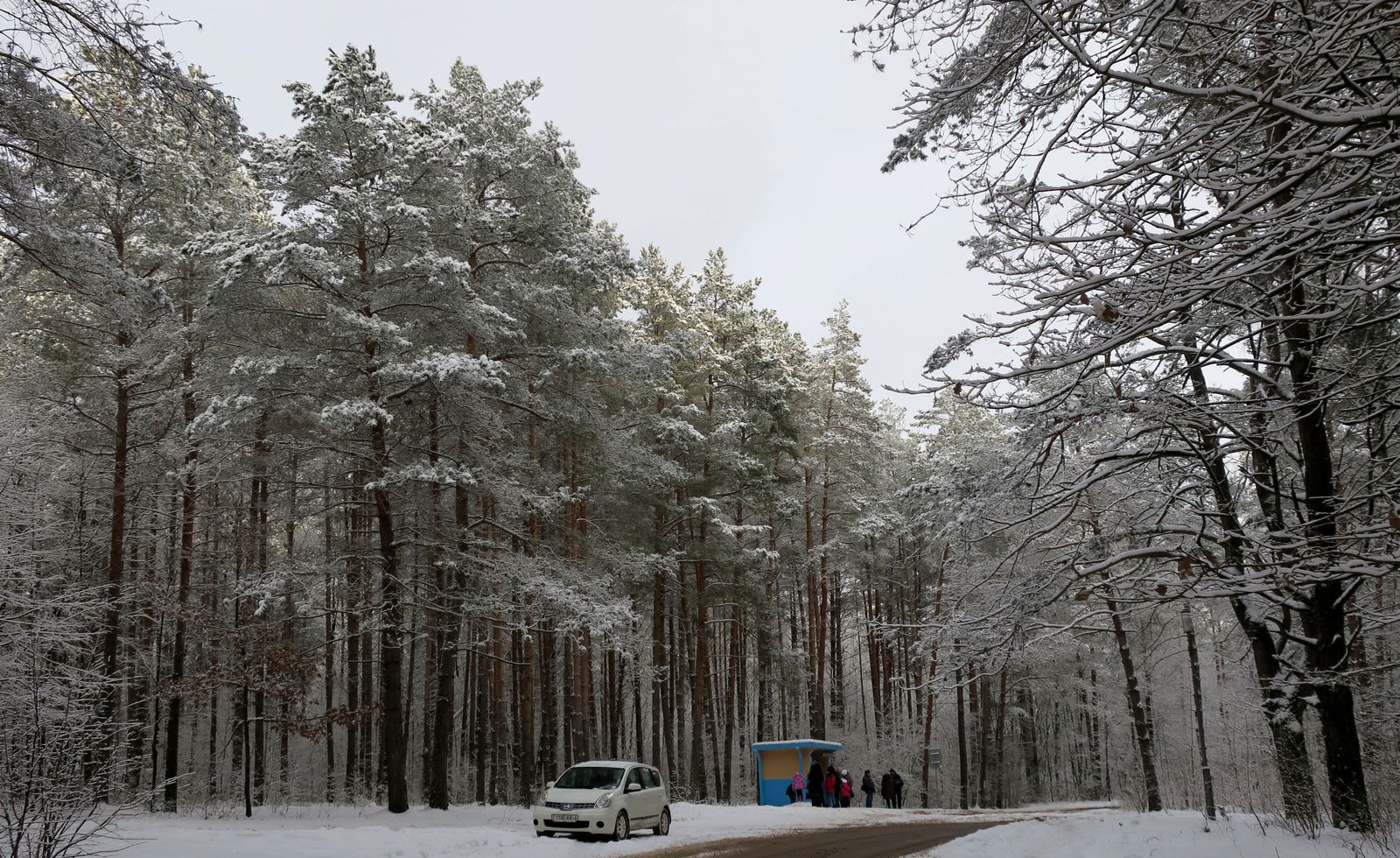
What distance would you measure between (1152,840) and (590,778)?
29.5 ft

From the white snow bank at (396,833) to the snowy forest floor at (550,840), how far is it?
2cm

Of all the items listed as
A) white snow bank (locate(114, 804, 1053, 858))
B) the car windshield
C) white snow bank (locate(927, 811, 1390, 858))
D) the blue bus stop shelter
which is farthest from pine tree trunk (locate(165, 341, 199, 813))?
the blue bus stop shelter

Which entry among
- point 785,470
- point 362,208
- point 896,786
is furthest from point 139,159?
point 896,786

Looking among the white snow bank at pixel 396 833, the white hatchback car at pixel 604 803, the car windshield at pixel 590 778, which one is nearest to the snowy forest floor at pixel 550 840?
the white snow bank at pixel 396 833

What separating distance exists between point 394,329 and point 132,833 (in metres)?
8.56

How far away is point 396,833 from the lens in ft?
42.7

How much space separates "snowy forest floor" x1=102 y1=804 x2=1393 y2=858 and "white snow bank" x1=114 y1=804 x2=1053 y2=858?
0.7 inches

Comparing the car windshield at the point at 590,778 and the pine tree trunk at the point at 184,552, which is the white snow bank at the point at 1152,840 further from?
the pine tree trunk at the point at 184,552

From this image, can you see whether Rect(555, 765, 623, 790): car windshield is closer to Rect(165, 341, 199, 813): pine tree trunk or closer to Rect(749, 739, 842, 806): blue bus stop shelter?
Rect(165, 341, 199, 813): pine tree trunk

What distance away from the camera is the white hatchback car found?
14.1 meters

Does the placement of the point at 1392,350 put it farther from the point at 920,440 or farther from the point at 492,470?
the point at 920,440

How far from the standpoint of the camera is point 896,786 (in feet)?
95.6

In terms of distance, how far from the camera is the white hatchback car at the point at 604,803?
14.1 metres

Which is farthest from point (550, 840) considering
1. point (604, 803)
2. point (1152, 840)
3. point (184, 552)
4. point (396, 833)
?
point (184, 552)
